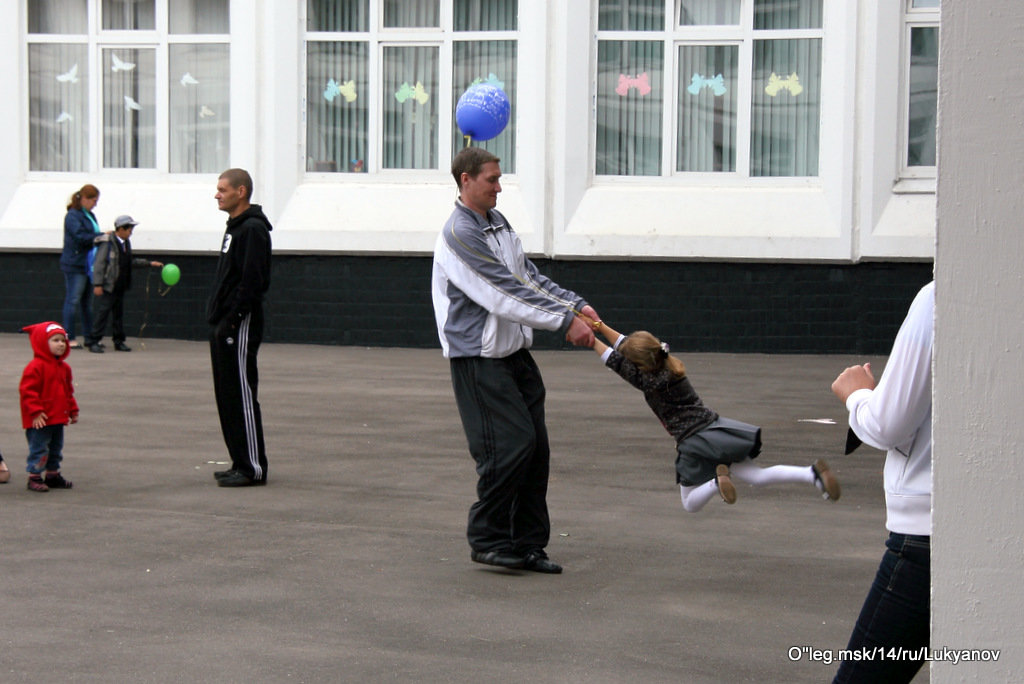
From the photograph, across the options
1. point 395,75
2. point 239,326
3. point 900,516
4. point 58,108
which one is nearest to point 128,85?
point 58,108

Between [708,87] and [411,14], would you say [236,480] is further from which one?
[411,14]

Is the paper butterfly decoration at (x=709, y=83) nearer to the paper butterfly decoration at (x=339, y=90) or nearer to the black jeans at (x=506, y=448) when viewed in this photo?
the paper butterfly decoration at (x=339, y=90)

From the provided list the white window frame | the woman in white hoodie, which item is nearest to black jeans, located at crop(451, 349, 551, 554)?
the woman in white hoodie

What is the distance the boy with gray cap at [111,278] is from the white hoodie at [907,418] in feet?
49.8

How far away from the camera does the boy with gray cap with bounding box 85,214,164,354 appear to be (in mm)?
17844

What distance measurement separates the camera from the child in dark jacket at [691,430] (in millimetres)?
6848

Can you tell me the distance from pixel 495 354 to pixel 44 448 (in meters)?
3.36

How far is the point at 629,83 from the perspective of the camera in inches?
763

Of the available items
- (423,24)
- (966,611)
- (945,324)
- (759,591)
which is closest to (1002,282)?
(945,324)

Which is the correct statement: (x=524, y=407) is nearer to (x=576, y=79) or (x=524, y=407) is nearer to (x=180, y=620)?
(x=180, y=620)

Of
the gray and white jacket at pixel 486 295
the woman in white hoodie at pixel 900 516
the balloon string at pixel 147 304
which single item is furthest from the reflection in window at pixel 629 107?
the woman in white hoodie at pixel 900 516

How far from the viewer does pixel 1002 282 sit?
2.88m

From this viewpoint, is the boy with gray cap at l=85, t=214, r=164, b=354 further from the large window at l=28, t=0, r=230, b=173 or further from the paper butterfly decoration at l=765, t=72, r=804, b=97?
the paper butterfly decoration at l=765, t=72, r=804, b=97

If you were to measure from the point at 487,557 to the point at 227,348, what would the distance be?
9.20 feet
